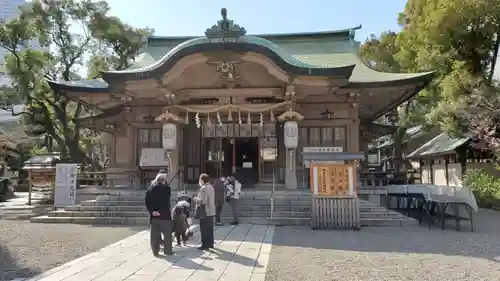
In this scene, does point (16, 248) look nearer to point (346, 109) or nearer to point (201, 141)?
point (201, 141)

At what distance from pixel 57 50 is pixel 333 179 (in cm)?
1777

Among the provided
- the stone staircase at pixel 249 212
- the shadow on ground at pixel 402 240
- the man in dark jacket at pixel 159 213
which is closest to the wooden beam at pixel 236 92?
the stone staircase at pixel 249 212

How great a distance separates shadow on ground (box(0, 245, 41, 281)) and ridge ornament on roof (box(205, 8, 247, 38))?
8.52 metres

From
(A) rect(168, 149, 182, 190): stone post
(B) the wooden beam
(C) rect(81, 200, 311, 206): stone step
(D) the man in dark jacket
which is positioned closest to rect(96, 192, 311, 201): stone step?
(C) rect(81, 200, 311, 206): stone step

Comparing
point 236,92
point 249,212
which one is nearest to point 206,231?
point 249,212

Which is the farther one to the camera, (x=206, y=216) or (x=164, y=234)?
(x=206, y=216)

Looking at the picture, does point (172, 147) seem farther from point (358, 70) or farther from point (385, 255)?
point (385, 255)

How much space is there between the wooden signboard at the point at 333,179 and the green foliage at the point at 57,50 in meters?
12.7

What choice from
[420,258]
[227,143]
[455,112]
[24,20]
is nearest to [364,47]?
[455,112]

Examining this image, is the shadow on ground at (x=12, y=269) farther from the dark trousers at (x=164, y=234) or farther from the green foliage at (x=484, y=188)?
the green foliage at (x=484, y=188)

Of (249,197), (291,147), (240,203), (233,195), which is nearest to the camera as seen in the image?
(233,195)

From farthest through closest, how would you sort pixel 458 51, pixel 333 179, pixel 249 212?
pixel 458 51 < pixel 249 212 < pixel 333 179

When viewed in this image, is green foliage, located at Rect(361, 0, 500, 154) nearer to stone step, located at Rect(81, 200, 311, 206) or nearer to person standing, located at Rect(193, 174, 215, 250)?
stone step, located at Rect(81, 200, 311, 206)

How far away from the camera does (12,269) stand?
643 centimetres
